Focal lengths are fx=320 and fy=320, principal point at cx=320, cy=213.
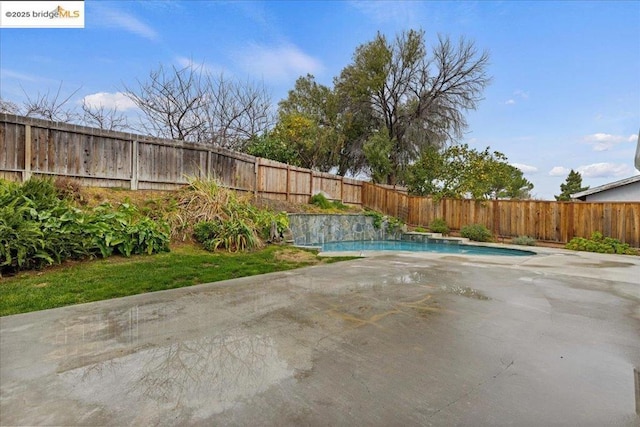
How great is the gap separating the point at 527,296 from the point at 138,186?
28.7 ft

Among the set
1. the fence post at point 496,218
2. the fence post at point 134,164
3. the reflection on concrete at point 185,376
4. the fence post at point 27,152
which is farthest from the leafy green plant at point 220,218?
the fence post at point 496,218

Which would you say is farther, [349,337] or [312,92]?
[312,92]

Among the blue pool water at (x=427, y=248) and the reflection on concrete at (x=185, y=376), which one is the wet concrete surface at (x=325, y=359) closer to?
the reflection on concrete at (x=185, y=376)

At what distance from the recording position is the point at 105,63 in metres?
10.9

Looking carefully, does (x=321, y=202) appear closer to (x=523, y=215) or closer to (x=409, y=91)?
(x=523, y=215)

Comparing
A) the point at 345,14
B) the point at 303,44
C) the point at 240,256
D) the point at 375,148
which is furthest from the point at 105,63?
the point at 375,148

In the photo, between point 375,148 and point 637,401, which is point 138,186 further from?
point 375,148

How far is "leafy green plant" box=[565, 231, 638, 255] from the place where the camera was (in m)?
9.34

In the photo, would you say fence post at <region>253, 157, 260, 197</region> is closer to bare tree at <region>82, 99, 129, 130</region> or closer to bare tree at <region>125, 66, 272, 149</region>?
bare tree at <region>125, 66, 272, 149</region>

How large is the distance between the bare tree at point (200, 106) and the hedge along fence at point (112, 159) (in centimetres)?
484

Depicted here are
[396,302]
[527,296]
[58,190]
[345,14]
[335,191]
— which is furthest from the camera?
[335,191]

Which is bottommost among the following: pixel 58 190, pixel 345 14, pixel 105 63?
pixel 58 190

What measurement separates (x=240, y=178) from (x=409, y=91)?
42.9ft

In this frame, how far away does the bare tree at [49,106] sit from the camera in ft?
33.3
